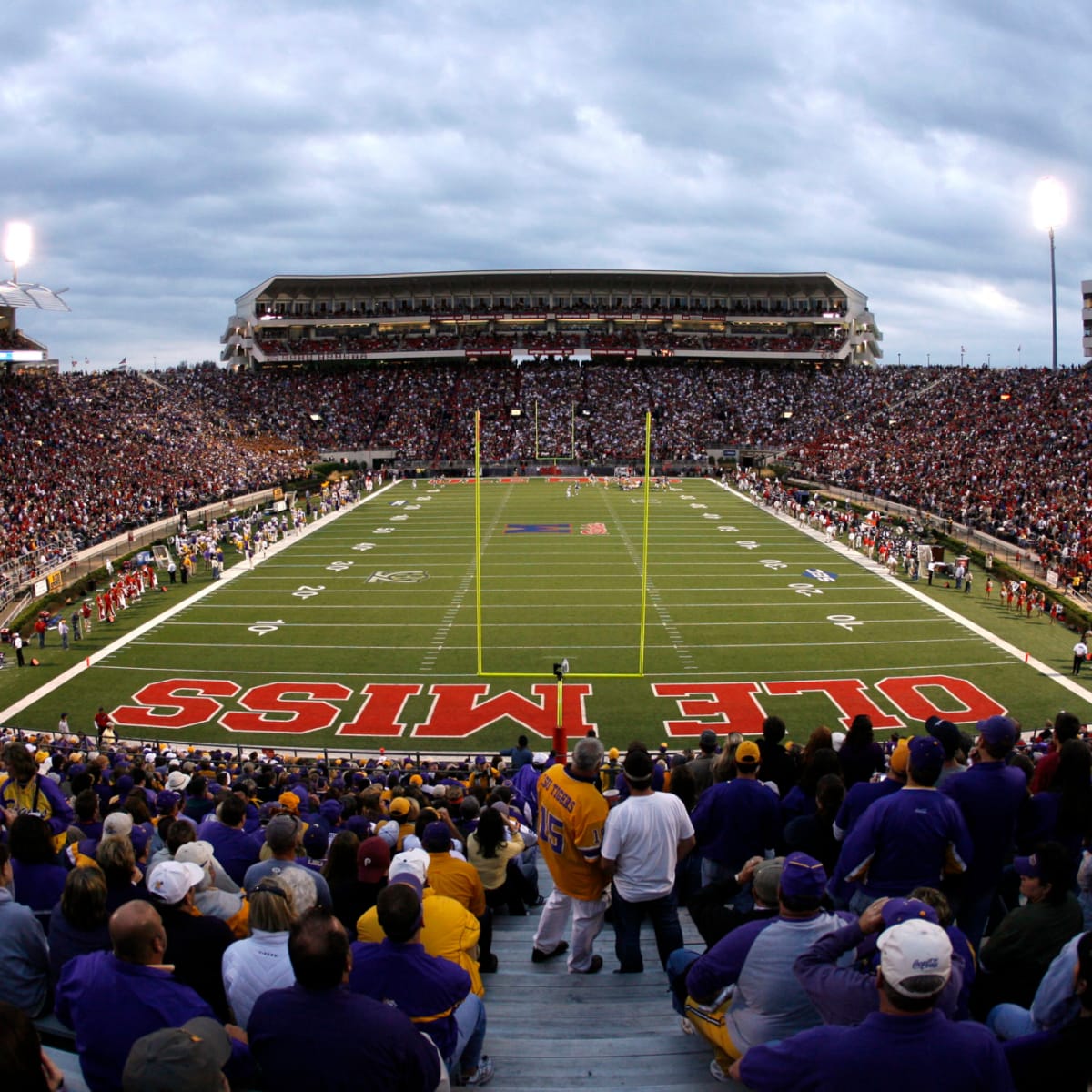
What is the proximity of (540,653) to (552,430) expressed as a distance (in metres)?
49.1

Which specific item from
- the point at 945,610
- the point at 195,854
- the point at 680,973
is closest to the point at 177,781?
the point at 195,854

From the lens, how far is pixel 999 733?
5.22 metres

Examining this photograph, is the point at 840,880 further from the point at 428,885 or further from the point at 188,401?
the point at 188,401

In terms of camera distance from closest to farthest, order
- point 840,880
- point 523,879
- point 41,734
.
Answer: point 840,880
point 523,879
point 41,734

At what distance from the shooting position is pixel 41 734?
53.3 ft

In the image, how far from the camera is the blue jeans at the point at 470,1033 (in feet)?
13.6

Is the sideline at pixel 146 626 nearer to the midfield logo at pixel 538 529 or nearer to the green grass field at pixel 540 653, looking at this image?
the green grass field at pixel 540 653

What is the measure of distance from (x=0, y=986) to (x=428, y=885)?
2.09 metres

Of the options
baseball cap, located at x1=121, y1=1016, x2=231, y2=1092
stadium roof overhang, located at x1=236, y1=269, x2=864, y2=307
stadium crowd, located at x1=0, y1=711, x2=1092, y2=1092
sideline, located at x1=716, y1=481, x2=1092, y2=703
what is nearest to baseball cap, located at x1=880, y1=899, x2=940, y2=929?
stadium crowd, located at x1=0, y1=711, x2=1092, y2=1092

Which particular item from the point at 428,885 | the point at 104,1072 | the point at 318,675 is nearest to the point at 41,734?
the point at 318,675

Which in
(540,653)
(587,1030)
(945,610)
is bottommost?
(540,653)

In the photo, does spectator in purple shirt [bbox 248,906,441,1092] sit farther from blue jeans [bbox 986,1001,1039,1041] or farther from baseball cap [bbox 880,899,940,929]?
blue jeans [bbox 986,1001,1039,1041]

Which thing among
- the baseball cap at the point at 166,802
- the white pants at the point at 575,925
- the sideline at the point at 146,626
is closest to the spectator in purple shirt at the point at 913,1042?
the white pants at the point at 575,925

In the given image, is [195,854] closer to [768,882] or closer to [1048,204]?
[768,882]
